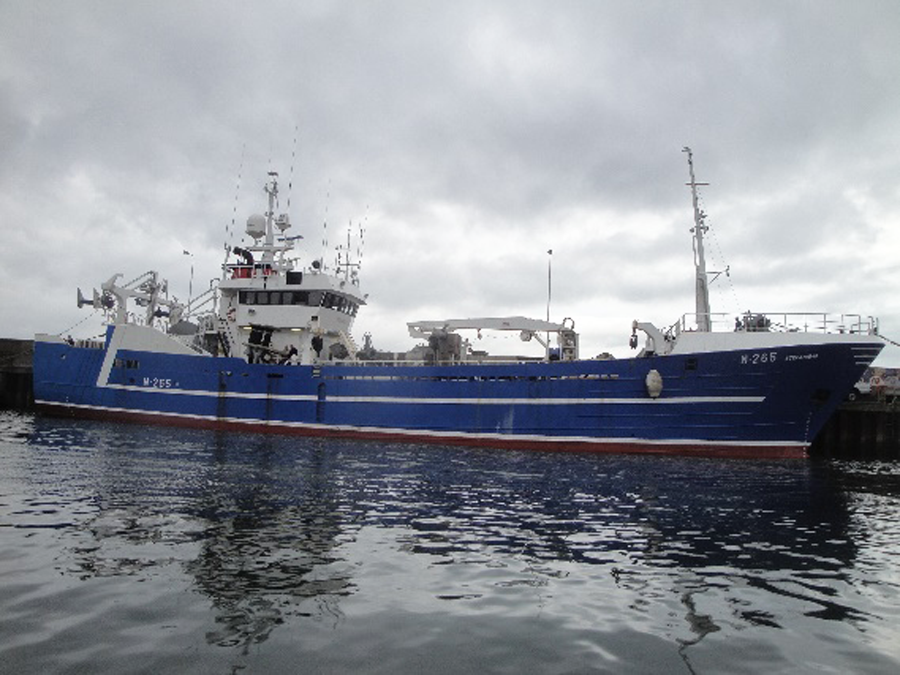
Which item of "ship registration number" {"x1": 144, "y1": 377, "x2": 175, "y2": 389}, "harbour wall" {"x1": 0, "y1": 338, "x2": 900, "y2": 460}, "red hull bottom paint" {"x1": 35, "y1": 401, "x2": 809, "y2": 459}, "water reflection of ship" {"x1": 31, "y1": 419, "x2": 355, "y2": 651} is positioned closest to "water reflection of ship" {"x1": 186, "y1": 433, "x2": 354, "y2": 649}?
"water reflection of ship" {"x1": 31, "y1": 419, "x2": 355, "y2": 651}

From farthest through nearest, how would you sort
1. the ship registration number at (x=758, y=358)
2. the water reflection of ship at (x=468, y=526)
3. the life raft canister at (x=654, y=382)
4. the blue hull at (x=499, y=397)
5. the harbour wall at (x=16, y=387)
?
the harbour wall at (x=16, y=387) < the life raft canister at (x=654, y=382) < the blue hull at (x=499, y=397) < the ship registration number at (x=758, y=358) < the water reflection of ship at (x=468, y=526)

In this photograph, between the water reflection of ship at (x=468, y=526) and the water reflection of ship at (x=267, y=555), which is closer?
the water reflection of ship at (x=267, y=555)

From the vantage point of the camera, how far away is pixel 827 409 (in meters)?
23.8

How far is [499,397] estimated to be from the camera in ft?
89.2

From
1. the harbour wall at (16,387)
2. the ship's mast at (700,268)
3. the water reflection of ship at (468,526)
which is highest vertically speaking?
the ship's mast at (700,268)

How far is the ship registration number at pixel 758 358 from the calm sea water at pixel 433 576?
25.3 feet

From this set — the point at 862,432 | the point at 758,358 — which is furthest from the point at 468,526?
the point at 862,432

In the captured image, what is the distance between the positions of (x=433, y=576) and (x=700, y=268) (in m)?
23.8

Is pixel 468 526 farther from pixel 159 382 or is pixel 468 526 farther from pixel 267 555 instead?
pixel 159 382

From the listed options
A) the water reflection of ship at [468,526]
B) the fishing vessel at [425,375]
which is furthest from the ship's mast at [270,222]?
the water reflection of ship at [468,526]

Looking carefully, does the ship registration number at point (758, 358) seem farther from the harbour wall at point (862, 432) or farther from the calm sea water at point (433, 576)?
the harbour wall at point (862, 432)

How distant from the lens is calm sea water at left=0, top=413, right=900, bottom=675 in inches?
208

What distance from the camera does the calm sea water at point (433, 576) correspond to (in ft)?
17.3

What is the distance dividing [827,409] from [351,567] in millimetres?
22310
